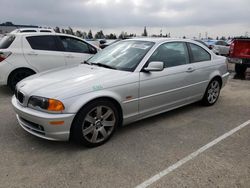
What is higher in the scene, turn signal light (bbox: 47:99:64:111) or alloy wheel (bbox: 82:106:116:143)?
turn signal light (bbox: 47:99:64:111)

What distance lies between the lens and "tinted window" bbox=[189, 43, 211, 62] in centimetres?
497

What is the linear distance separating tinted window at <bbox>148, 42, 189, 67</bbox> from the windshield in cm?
19

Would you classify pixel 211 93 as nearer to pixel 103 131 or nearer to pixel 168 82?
pixel 168 82

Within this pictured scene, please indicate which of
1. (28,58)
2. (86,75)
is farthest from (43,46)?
(86,75)

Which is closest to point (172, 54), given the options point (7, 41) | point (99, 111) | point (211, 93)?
point (211, 93)

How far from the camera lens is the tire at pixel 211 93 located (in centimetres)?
535

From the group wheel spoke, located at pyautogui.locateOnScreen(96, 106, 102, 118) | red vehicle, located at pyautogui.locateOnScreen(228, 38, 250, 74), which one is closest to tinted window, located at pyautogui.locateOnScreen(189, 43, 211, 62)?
wheel spoke, located at pyautogui.locateOnScreen(96, 106, 102, 118)

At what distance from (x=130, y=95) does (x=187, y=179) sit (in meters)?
1.51

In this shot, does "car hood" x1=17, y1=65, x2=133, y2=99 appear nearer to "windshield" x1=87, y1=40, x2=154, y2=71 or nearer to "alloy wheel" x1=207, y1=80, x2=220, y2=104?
"windshield" x1=87, y1=40, x2=154, y2=71

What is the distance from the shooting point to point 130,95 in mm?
3789

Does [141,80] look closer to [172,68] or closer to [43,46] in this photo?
[172,68]

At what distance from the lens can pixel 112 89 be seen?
11.7 feet

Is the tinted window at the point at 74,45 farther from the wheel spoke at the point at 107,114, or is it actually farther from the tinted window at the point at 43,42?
the wheel spoke at the point at 107,114

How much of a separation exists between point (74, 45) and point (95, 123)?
4300 millimetres
